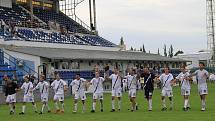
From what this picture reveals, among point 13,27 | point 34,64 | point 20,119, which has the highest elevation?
point 13,27

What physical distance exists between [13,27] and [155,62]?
23.6 metres

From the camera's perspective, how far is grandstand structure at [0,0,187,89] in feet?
160

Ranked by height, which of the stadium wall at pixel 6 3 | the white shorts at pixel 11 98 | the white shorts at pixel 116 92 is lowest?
the white shorts at pixel 11 98

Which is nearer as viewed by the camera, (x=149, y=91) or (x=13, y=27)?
(x=149, y=91)

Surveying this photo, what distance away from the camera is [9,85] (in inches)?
1169

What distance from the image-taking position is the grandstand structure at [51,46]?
160 ft

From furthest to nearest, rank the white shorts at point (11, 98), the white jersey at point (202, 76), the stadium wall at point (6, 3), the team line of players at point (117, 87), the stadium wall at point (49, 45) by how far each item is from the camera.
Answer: the stadium wall at point (6, 3)
the stadium wall at point (49, 45)
the white shorts at point (11, 98)
the team line of players at point (117, 87)
the white jersey at point (202, 76)

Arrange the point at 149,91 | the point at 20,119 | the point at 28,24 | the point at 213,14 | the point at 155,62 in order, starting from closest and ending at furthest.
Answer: the point at 20,119 → the point at 149,91 → the point at 28,24 → the point at 155,62 → the point at 213,14

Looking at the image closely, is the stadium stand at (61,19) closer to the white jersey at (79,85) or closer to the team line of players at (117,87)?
the team line of players at (117,87)

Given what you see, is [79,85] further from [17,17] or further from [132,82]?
[17,17]

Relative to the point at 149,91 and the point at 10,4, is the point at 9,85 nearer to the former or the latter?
the point at 149,91

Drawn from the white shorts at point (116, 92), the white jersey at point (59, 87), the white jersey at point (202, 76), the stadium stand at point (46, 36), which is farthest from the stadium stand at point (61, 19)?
the white jersey at point (202, 76)

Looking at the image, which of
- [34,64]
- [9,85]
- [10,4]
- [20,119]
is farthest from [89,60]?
[20,119]

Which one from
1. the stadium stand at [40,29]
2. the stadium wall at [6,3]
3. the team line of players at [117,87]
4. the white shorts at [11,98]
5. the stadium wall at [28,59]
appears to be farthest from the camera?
the stadium wall at [6,3]
